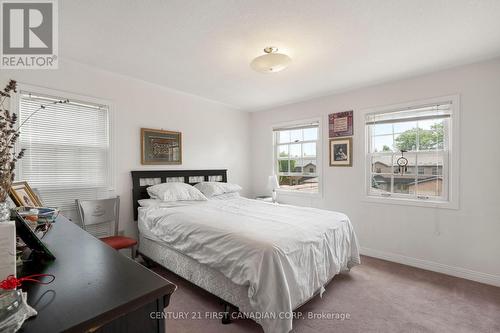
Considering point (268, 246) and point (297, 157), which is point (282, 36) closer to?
point (268, 246)

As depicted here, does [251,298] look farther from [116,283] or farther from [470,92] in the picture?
[470,92]

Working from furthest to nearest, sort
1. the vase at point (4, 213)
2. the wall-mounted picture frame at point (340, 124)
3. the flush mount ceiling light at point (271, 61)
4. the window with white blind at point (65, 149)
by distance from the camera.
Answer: the wall-mounted picture frame at point (340, 124) < the window with white blind at point (65, 149) < the flush mount ceiling light at point (271, 61) < the vase at point (4, 213)

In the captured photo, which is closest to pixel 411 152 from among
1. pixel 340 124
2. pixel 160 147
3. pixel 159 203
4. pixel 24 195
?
pixel 340 124

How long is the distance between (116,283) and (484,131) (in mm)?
3787

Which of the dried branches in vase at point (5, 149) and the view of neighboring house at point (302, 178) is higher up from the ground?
the dried branches in vase at point (5, 149)

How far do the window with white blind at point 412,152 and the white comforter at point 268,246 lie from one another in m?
1.25

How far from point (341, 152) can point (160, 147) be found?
2898mm

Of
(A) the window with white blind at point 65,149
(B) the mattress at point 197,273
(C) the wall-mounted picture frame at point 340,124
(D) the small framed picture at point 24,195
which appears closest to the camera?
(D) the small framed picture at point 24,195

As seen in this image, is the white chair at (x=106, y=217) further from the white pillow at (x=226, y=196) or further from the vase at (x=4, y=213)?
the vase at (x=4, y=213)

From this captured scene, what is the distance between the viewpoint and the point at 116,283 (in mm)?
752

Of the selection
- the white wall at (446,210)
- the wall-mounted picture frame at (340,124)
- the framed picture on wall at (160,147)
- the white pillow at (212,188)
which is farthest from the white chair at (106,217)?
the wall-mounted picture frame at (340,124)

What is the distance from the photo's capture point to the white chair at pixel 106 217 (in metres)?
2.75

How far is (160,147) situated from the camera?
11.8 feet

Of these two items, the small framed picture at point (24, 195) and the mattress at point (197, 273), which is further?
the mattress at point (197, 273)
